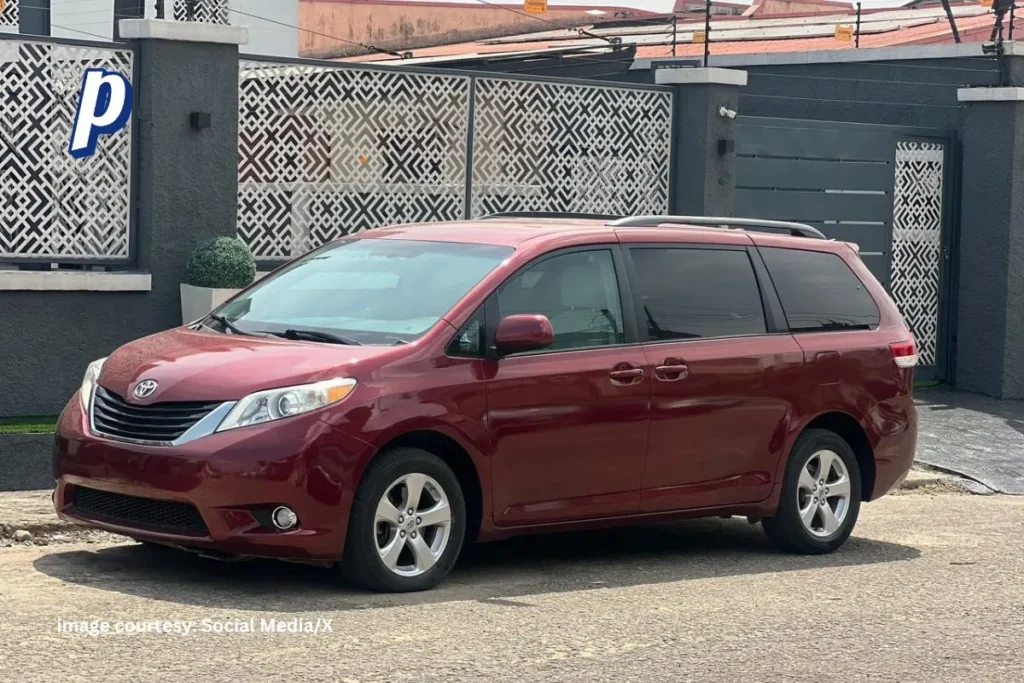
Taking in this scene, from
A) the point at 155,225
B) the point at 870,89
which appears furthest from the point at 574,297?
the point at 870,89

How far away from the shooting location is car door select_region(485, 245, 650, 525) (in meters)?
7.93

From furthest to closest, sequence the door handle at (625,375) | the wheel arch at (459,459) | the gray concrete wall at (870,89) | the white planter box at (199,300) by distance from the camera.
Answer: the gray concrete wall at (870,89)
the white planter box at (199,300)
the door handle at (625,375)
the wheel arch at (459,459)

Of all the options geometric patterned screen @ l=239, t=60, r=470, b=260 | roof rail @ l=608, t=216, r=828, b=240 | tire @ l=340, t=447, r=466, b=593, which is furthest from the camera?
geometric patterned screen @ l=239, t=60, r=470, b=260

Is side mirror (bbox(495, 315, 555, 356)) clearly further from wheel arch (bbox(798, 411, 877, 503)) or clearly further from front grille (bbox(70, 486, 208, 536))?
wheel arch (bbox(798, 411, 877, 503))

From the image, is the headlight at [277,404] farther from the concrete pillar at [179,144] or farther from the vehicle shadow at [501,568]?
the concrete pillar at [179,144]

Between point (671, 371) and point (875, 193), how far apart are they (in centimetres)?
855

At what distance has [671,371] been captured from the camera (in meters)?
8.55

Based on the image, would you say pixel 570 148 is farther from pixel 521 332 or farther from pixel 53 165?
pixel 521 332

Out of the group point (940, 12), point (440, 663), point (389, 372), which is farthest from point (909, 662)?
point (940, 12)

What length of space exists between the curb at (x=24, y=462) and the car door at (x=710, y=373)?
3.86 m

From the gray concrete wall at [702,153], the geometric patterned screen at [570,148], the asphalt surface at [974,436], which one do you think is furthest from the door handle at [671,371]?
the gray concrete wall at [702,153]

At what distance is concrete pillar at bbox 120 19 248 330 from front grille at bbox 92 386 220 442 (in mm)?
4357

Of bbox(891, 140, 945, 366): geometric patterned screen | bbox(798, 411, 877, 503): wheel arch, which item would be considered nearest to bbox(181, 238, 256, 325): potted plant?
bbox(798, 411, 877, 503): wheel arch

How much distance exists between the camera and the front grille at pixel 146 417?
24.1 feet
